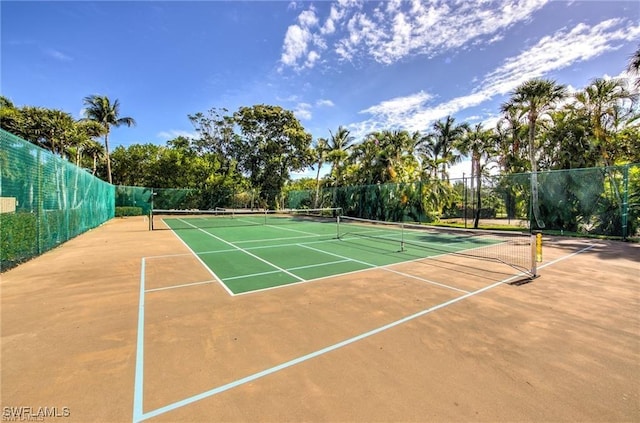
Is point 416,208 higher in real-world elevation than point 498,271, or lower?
higher

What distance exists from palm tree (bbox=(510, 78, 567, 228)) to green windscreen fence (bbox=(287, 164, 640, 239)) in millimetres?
225

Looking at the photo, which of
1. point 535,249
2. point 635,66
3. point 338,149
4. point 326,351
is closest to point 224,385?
point 326,351

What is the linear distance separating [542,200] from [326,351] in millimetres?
17565

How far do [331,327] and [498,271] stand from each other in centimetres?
542

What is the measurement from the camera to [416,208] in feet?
71.3

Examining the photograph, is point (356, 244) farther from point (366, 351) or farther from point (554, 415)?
point (554, 415)

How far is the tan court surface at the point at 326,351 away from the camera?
8.52ft

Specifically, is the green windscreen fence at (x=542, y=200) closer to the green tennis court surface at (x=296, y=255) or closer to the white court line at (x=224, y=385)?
the green tennis court surface at (x=296, y=255)

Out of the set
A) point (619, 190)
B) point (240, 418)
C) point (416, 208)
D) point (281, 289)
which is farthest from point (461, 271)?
point (416, 208)

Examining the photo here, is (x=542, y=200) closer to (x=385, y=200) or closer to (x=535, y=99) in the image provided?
(x=535, y=99)

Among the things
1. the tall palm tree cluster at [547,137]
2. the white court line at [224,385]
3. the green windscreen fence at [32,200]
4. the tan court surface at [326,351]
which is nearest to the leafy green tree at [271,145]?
the tall palm tree cluster at [547,137]

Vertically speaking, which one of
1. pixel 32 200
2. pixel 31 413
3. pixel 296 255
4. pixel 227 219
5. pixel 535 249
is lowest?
pixel 31 413

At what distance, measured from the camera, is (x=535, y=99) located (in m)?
16.5

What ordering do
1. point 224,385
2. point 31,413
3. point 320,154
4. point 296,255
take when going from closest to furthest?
point 31,413
point 224,385
point 296,255
point 320,154
